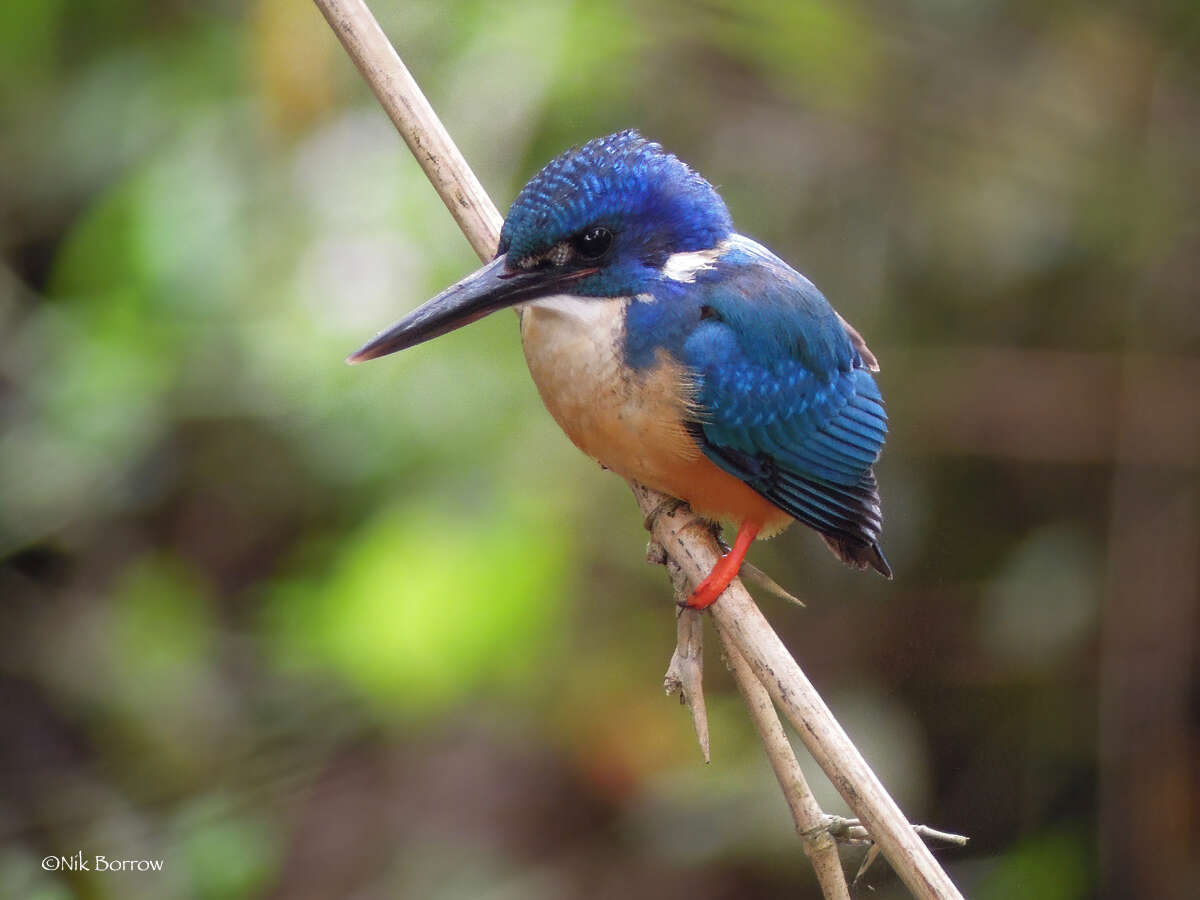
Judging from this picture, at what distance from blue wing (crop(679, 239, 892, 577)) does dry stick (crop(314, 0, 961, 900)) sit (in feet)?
0.53

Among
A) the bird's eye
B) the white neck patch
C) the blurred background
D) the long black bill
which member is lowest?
the blurred background

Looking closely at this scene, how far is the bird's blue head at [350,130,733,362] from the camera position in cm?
175

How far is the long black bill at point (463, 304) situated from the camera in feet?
5.59

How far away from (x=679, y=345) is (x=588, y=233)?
0.25 meters

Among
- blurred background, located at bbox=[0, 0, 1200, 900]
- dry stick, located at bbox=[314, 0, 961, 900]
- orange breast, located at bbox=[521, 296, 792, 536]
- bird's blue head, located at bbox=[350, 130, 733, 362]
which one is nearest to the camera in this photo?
dry stick, located at bbox=[314, 0, 961, 900]

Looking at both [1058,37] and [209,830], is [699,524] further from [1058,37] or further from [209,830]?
[1058,37]

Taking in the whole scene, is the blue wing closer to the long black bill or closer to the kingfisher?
the kingfisher

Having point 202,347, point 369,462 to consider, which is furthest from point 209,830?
point 202,347

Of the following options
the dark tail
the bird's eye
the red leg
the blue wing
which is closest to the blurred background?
the dark tail

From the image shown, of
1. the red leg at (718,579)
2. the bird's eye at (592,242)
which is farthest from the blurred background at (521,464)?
the bird's eye at (592,242)

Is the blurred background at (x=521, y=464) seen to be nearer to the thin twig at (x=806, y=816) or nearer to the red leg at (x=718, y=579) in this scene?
the red leg at (x=718, y=579)

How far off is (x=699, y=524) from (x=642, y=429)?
23 cm

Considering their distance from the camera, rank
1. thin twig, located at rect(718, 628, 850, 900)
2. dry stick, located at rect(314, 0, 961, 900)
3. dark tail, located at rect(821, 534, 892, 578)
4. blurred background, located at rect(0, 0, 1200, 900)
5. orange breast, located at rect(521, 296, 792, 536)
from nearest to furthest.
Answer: dry stick, located at rect(314, 0, 961, 900)
thin twig, located at rect(718, 628, 850, 900)
orange breast, located at rect(521, 296, 792, 536)
dark tail, located at rect(821, 534, 892, 578)
blurred background, located at rect(0, 0, 1200, 900)

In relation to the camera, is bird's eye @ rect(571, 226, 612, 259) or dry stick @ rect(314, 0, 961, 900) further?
bird's eye @ rect(571, 226, 612, 259)
